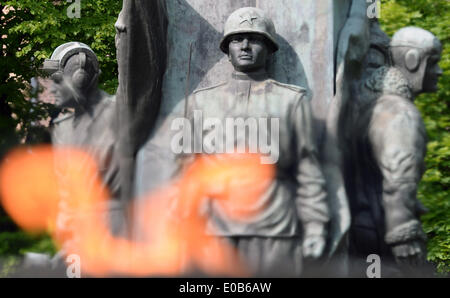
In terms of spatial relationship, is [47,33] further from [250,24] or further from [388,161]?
[388,161]

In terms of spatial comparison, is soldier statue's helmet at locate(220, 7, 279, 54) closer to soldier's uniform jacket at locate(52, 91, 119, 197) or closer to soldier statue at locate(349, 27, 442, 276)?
soldier statue at locate(349, 27, 442, 276)

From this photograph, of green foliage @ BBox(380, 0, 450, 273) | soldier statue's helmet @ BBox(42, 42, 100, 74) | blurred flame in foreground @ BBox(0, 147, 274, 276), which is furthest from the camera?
green foliage @ BBox(380, 0, 450, 273)

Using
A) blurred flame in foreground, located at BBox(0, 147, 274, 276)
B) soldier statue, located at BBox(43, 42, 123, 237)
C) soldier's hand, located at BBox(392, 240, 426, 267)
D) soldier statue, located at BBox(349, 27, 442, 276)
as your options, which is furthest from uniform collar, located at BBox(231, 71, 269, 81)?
soldier's hand, located at BBox(392, 240, 426, 267)

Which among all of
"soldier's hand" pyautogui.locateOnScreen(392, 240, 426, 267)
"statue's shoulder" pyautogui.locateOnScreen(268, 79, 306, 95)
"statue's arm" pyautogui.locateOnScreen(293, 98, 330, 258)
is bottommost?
"soldier's hand" pyautogui.locateOnScreen(392, 240, 426, 267)

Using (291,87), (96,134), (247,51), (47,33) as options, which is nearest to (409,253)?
(291,87)

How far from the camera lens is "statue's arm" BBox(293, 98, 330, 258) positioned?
26.7 feet

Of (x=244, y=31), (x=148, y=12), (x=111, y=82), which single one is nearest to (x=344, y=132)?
(x=244, y=31)

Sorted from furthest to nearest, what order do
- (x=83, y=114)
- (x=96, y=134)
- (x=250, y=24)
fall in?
(x=83, y=114) → (x=96, y=134) → (x=250, y=24)

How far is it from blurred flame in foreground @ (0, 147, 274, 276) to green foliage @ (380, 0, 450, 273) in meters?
7.68

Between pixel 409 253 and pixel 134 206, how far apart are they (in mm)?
2404

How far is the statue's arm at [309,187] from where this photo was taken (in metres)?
8.15

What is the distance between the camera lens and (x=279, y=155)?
27.1 feet

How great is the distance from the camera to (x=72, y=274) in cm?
885

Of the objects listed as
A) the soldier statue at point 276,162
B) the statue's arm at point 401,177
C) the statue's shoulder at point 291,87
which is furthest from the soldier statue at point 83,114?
the statue's arm at point 401,177
